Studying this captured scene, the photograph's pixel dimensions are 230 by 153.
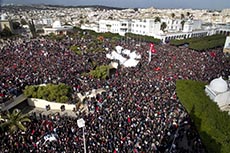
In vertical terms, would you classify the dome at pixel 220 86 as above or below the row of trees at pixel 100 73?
above

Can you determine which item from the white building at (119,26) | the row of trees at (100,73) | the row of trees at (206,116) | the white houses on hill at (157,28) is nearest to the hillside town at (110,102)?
the row of trees at (206,116)

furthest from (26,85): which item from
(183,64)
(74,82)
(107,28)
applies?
(107,28)

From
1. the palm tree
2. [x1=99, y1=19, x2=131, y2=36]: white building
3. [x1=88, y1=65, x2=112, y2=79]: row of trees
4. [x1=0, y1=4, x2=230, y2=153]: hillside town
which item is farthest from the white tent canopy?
[x1=99, y1=19, x2=131, y2=36]: white building

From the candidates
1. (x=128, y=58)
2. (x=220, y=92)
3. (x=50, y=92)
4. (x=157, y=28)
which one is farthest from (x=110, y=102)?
(x=157, y=28)

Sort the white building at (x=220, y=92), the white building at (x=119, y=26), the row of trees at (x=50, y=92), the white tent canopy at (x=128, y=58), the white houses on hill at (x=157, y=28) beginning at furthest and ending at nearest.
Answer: the white building at (x=119, y=26) → the white houses on hill at (x=157, y=28) → the white tent canopy at (x=128, y=58) → the row of trees at (x=50, y=92) → the white building at (x=220, y=92)

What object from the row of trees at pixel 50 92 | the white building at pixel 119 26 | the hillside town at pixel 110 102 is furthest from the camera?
the white building at pixel 119 26

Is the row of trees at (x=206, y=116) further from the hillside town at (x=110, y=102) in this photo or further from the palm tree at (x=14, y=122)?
the palm tree at (x=14, y=122)

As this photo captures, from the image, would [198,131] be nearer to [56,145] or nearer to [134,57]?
[56,145]

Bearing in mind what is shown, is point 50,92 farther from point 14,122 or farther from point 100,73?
point 100,73
